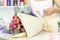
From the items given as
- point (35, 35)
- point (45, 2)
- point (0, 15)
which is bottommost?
point (35, 35)

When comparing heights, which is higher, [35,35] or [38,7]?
[38,7]

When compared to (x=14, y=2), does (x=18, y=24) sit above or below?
below

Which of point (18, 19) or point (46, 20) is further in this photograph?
point (46, 20)

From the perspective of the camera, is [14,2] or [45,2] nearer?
[45,2]

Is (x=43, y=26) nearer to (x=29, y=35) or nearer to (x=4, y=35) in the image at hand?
(x=29, y=35)

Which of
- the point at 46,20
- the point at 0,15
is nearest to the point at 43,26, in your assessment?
the point at 46,20

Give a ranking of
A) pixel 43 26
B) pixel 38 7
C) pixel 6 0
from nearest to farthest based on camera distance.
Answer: pixel 43 26 < pixel 38 7 < pixel 6 0

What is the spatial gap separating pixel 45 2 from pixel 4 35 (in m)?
0.85

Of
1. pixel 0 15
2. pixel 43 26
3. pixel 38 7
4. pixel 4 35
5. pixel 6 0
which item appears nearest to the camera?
pixel 4 35

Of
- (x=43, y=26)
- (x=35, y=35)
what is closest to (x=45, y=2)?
(x=43, y=26)

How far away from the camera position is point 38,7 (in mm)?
1334

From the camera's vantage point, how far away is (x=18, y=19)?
2.35ft

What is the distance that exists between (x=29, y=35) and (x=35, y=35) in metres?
0.05

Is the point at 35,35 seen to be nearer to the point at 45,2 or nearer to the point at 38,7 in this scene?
the point at 38,7
